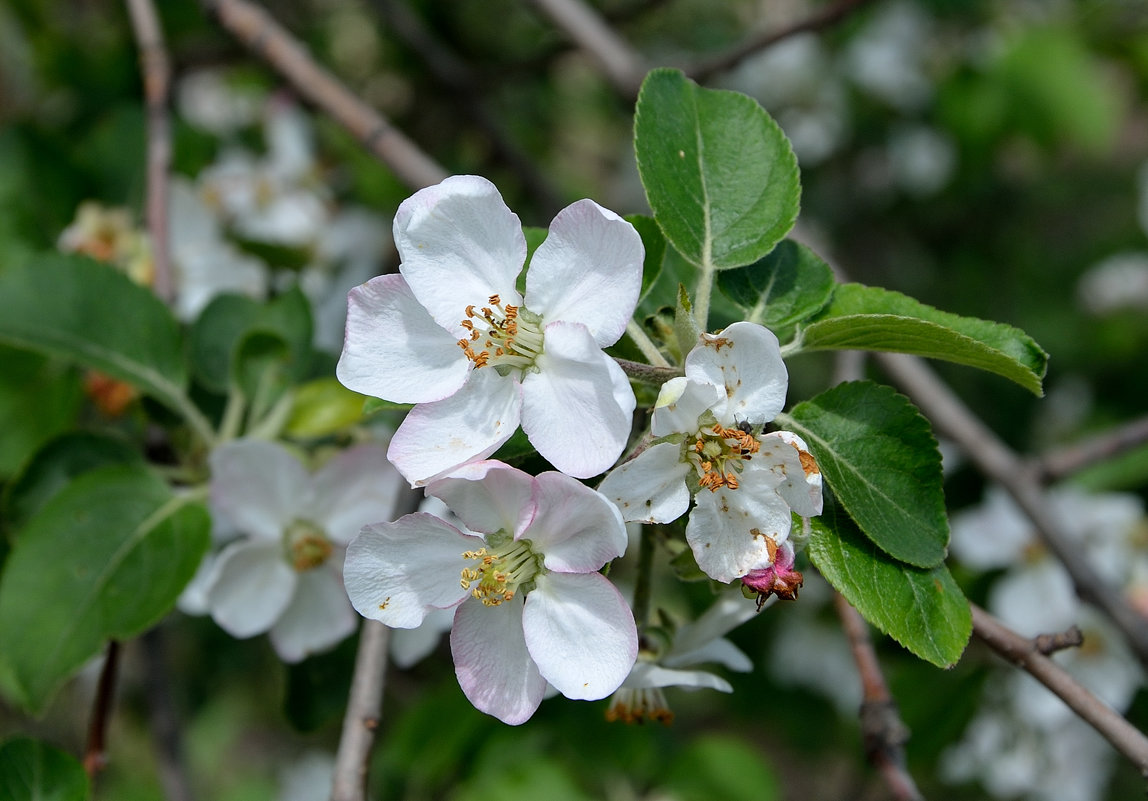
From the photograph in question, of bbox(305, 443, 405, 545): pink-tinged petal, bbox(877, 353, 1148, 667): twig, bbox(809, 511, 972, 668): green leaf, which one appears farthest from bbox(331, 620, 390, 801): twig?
bbox(877, 353, 1148, 667): twig

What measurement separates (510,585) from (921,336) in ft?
1.25

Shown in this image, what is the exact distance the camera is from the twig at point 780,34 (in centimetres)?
168

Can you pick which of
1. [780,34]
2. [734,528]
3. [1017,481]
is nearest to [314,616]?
[734,528]

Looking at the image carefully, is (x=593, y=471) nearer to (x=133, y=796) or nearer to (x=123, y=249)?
(x=123, y=249)

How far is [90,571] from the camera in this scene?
1.07m

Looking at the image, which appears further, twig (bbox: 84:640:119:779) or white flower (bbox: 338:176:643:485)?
twig (bbox: 84:640:119:779)

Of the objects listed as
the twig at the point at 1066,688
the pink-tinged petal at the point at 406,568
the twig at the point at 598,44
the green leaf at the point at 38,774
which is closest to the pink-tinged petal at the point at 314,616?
the green leaf at the point at 38,774

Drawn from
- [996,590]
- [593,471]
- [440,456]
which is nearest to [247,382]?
[440,456]

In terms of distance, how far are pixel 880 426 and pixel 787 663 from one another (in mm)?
1522

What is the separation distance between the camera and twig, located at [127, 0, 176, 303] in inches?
56.1

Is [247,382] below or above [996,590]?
above

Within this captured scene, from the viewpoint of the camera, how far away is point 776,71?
322 cm

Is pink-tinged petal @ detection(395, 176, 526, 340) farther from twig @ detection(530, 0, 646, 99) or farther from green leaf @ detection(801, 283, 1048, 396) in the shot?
twig @ detection(530, 0, 646, 99)

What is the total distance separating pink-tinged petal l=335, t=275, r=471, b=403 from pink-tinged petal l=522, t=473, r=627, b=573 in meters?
0.13
